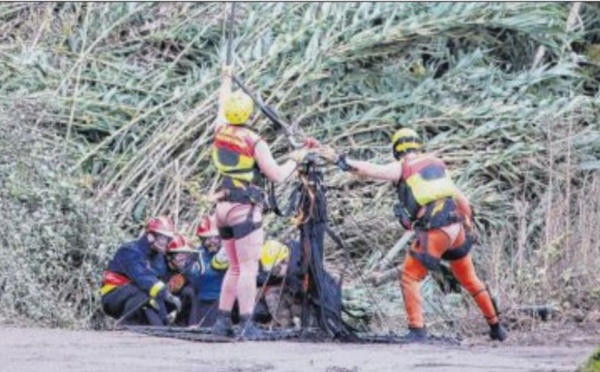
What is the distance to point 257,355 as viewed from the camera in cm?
1310

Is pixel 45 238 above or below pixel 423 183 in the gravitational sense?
below

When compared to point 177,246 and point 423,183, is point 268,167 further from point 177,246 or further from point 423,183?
point 177,246

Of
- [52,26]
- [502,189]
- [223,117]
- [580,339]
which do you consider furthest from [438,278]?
[52,26]

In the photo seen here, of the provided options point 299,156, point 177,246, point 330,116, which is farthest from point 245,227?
point 330,116

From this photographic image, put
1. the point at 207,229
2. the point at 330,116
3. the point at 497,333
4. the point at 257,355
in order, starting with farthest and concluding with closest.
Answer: the point at 330,116 → the point at 207,229 → the point at 497,333 → the point at 257,355

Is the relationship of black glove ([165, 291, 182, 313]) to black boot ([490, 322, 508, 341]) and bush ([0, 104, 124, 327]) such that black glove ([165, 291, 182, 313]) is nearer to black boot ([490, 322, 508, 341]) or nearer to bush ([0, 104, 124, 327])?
bush ([0, 104, 124, 327])

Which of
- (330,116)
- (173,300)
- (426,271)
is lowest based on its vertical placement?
(173,300)

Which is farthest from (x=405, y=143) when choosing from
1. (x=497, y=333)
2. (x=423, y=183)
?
(x=497, y=333)

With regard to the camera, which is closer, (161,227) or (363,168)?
(363,168)

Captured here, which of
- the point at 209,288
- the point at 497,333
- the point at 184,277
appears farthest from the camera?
the point at 184,277

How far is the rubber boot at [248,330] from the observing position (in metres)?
14.4

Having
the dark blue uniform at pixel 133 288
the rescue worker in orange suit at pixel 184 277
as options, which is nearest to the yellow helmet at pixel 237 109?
the dark blue uniform at pixel 133 288

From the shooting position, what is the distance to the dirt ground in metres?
12.1

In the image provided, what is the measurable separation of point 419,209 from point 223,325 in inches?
81.6
